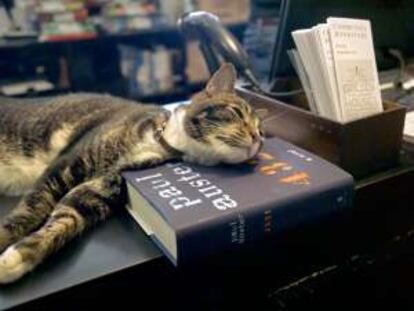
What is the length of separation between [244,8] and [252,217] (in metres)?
2.50

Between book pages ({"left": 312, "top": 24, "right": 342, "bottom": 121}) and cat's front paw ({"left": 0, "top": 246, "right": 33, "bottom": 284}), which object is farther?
book pages ({"left": 312, "top": 24, "right": 342, "bottom": 121})

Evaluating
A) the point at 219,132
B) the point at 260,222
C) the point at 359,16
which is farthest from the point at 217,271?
the point at 359,16

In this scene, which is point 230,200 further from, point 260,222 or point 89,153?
point 89,153

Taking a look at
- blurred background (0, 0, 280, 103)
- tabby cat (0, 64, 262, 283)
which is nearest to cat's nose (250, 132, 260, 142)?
tabby cat (0, 64, 262, 283)

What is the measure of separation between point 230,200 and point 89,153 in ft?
0.93

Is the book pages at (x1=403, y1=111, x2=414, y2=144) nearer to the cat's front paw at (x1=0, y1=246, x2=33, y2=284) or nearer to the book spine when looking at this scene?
the book spine

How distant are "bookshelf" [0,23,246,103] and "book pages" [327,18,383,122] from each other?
1937 millimetres

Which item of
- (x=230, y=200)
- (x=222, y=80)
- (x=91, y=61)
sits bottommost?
(x=91, y=61)

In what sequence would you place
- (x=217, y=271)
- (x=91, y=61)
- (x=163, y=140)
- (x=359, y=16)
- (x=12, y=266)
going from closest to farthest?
(x=12, y=266) < (x=217, y=271) < (x=163, y=140) < (x=359, y=16) < (x=91, y=61)

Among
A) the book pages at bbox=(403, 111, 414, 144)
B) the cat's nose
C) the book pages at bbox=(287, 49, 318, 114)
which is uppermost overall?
the book pages at bbox=(287, 49, 318, 114)

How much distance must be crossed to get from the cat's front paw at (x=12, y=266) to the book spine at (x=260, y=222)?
19 centimetres

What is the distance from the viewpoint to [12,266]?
513 millimetres

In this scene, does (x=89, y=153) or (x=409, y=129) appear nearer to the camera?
(x=89, y=153)

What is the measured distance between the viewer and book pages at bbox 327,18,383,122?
759 millimetres
